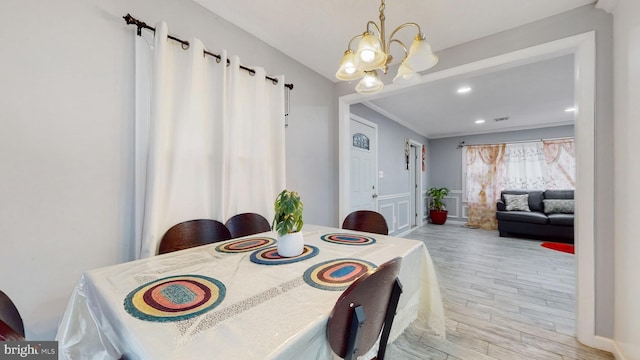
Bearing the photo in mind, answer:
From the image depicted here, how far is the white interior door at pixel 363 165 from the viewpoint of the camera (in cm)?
352

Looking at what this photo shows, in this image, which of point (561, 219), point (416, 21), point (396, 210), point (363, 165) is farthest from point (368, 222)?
point (561, 219)

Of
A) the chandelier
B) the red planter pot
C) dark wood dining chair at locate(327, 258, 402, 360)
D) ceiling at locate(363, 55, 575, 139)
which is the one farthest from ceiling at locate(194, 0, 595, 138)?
the red planter pot

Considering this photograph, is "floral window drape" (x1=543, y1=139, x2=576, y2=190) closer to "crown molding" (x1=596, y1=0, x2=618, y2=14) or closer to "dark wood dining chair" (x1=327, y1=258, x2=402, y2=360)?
"crown molding" (x1=596, y1=0, x2=618, y2=14)

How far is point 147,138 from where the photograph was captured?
1444 mm

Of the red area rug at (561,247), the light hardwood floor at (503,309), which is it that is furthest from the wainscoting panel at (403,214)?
the red area rug at (561,247)

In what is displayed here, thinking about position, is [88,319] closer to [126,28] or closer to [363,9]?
[126,28]

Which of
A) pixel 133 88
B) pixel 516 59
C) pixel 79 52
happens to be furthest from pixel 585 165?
pixel 79 52

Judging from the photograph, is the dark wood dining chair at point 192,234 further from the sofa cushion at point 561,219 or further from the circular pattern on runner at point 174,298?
the sofa cushion at point 561,219

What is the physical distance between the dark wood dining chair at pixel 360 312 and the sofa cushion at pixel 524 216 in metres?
5.30

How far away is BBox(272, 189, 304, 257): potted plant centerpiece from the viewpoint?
3.78 feet

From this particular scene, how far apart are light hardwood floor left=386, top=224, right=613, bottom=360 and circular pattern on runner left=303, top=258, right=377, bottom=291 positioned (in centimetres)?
94

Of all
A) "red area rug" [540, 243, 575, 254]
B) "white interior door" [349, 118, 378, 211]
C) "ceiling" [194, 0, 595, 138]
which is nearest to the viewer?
"ceiling" [194, 0, 595, 138]

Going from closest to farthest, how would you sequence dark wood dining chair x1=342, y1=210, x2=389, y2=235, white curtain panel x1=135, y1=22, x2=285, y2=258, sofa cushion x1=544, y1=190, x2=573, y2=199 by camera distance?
white curtain panel x1=135, y1=22, x2=285, y2=258
dark wood dining chair x1=342, y1=210, x2=389, y2=235
sofa cushion x1=544, y1=190, x2=573, y2=199

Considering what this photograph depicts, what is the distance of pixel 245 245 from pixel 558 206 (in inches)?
243
